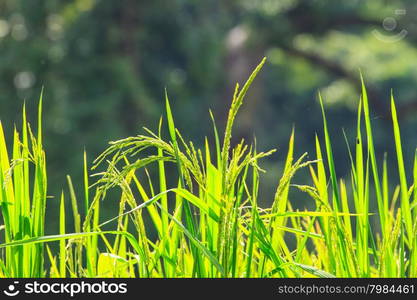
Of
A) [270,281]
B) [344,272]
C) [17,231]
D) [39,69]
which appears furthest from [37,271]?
[39,69]

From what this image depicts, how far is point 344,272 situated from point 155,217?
0.30 m

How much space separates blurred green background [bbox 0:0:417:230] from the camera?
11992mm

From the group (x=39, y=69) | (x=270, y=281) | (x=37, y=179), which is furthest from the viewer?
(x=39, y=69)

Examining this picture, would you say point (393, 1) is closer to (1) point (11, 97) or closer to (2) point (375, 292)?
(1) point (11, 97)

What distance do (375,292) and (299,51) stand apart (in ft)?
41.8

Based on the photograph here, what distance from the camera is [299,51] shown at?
44.9 ft

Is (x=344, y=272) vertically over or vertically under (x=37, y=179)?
under

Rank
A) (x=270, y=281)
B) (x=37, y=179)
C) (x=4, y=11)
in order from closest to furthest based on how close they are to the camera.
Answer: (x=270, y=281) → (x=37, y=179) → (x=4, y=11)

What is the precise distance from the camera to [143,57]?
13.0m

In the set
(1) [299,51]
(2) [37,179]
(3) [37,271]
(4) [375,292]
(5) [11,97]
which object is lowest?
(4) [375,292]

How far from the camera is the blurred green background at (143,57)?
1199 centimetres

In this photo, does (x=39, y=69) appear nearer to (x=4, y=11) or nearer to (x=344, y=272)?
(x=4, y=11)

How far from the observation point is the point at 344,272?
124cm

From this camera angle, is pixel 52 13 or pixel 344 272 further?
pixel 52 13
